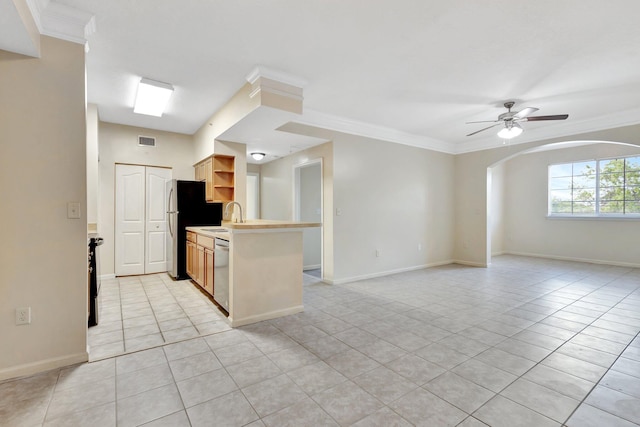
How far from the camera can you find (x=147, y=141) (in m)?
5.36

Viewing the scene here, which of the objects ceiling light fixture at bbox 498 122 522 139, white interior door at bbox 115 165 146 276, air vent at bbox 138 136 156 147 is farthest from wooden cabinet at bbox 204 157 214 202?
ceiling light fixture at bbox 498 122 522 139

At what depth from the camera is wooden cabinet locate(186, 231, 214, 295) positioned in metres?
3.92

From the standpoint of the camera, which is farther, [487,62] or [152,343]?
[487,62]

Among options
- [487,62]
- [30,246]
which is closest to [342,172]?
[487,62]

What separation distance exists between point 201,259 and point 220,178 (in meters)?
1.47

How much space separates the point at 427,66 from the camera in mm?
3104

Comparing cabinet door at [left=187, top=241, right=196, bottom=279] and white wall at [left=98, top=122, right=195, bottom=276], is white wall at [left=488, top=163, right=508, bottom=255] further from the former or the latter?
white wall at [left=98, top=122, right=195, bottom=276]

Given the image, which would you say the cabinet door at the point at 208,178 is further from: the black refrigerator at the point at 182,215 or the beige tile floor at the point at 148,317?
the beige tile floor at the point at 148,317

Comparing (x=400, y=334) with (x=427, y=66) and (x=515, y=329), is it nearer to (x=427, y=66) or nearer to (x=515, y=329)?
(x=515, y=329)

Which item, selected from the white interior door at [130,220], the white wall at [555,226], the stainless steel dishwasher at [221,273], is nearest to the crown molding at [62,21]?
the stainless steel dishwasher at [221,273]

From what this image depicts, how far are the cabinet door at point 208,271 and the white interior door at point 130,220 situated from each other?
6.96 ft

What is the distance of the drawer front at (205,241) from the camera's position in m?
3.88

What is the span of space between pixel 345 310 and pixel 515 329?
5.92ft

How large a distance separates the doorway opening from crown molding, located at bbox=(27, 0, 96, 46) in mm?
4023
